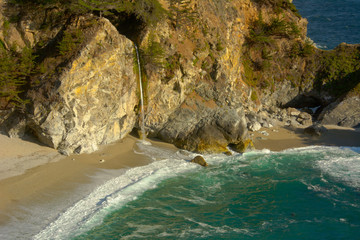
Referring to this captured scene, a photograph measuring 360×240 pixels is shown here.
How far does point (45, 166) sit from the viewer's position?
1038 centimetres

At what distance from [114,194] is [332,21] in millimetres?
40983

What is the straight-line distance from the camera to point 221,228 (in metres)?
7.87

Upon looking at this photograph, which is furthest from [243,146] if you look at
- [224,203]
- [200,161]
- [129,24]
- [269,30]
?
[269,30]

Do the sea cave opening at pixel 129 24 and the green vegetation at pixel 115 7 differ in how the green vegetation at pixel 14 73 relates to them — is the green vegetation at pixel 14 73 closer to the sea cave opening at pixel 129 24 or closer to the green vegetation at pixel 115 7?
the green vegetation at pixel 115 7

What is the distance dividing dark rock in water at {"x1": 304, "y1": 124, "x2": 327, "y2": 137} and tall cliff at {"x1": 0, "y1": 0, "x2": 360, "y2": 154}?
1.79 m

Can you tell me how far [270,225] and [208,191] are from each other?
8.52 feet

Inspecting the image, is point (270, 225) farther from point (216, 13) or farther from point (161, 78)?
point (216, 13)

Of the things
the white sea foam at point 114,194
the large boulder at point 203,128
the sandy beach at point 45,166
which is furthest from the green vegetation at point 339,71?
the white sea foam at point 114,194

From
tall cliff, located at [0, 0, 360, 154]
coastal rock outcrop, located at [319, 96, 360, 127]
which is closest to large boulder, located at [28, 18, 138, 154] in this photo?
tall cliff, located at [0, 0, 360, 154]

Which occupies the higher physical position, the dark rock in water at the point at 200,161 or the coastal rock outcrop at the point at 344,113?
the coastal rock outcrop at the point at 344,113

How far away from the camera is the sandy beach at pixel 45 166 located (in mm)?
8711

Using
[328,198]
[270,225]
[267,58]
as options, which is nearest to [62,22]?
[270,225]

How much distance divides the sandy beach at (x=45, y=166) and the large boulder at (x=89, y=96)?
554 mm

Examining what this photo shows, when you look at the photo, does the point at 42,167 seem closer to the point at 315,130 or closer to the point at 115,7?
the point at 115,7
